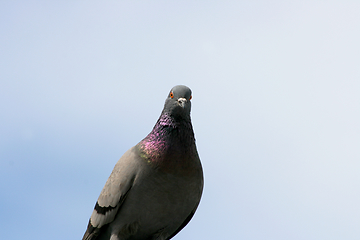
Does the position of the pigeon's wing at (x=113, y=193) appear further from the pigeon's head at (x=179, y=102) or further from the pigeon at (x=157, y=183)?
the pigeon's head at (x=179, y=102)

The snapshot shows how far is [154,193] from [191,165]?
2.13 feet

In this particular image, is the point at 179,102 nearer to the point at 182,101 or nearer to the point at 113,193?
the point at 182,101

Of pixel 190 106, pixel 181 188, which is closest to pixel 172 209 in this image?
pixel 181 188

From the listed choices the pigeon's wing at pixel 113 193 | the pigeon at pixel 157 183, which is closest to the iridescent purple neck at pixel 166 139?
the pigeon at pixel 157 183

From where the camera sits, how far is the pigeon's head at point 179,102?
5.48 metres

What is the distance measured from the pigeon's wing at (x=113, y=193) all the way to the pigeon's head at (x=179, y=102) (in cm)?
84

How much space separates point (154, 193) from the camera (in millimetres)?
5336

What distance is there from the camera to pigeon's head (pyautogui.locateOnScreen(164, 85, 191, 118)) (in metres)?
5.48

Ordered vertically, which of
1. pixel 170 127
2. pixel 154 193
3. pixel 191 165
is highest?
pixel 170 127

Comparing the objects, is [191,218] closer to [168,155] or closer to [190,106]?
[168,155]

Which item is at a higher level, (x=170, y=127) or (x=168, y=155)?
(x=170, y=127)

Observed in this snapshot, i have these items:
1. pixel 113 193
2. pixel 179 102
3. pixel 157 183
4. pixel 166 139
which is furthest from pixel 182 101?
pixel 113 193

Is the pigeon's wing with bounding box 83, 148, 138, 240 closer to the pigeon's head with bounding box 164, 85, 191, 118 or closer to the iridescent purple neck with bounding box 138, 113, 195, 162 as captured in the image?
the iridescent purple neck with bounding box 138, 113, 195, 162

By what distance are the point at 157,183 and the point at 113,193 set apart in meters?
0.66
